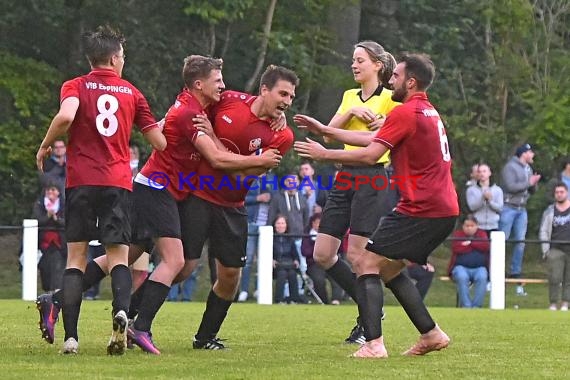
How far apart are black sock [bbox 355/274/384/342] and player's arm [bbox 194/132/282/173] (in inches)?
40.7

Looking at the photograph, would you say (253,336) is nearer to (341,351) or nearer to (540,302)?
(341,351)

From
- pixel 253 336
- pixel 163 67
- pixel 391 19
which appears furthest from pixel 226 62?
pixel 253 336

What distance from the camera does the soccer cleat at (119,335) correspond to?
915 cm

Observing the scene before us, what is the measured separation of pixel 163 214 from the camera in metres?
9.98

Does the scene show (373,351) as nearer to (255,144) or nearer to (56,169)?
(255,144)

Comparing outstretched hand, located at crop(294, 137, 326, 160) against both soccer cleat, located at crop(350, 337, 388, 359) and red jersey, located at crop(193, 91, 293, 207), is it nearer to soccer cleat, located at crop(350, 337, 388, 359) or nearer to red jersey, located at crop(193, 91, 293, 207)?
red jersey, located at crop(193, 91, 293, 207)

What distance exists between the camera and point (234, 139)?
400 inches

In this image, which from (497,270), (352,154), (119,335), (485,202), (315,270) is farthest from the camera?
(485,202)

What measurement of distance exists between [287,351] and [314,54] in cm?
1779

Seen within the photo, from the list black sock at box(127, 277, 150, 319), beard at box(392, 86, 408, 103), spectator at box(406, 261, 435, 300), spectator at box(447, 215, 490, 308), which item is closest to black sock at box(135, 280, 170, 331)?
black sock at box(127, 277, 150, 319)

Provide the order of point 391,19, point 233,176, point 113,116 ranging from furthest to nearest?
point 391,19, point 233,176, point 113,116

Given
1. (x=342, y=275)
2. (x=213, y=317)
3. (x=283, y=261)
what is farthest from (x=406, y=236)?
(x=283, y=261)

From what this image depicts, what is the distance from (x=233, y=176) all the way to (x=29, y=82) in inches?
646

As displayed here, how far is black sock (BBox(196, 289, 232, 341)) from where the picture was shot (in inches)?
414
